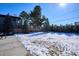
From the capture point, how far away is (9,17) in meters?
2.72

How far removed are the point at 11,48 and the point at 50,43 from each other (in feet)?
1.82

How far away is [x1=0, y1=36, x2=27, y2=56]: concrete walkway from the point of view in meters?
2.67

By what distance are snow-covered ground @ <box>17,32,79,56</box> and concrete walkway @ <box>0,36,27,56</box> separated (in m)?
0.08

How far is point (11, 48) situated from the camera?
2.69 meters

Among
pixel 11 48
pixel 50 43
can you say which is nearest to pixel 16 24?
pixel 11 48

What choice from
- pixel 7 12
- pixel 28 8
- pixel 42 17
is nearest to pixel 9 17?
pixel 7 12

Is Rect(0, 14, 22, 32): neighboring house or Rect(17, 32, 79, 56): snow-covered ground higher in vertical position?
Rect(0, 14, 22, 32): neighboring house

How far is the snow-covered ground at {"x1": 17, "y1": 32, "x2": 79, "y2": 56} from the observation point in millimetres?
2652

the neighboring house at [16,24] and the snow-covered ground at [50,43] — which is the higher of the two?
the neighboring house at [16,24]

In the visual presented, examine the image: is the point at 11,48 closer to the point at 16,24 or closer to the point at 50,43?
the point at 16,24

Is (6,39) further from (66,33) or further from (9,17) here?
(66,33)

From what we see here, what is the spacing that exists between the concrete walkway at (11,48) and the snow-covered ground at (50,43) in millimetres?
82

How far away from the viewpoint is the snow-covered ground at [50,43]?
2.65 meters

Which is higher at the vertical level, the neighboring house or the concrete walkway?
the neighboring house
